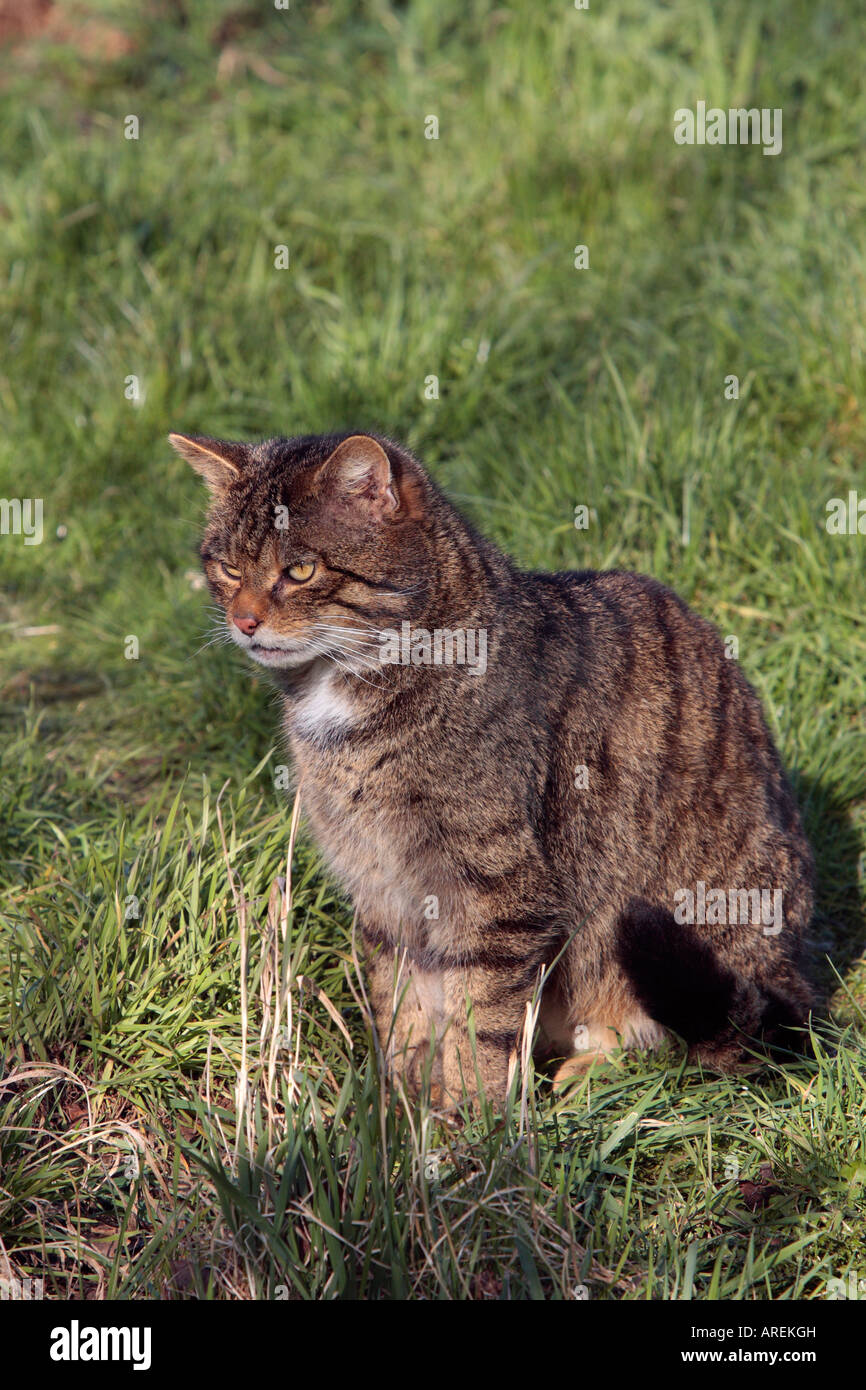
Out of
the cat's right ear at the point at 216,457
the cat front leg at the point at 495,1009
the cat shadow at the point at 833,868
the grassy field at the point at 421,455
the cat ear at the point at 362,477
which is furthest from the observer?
the cat shadow at the point at 833,868

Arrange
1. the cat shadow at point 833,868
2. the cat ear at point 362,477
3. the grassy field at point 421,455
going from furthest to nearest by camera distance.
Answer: the cat shadow at point 833,868, the cat ear at point 362,477, the grassy field at point 421,455

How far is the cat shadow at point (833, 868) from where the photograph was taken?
3627 millimetres

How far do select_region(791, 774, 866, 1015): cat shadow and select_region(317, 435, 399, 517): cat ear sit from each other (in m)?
1.62

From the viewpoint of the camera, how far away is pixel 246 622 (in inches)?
112

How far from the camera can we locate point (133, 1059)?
2.91 metres

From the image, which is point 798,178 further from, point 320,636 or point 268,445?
point 320,636

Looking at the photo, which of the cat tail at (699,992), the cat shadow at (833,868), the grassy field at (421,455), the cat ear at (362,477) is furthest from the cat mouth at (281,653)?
the cat shadow at (833,868)

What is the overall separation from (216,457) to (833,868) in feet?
6.77

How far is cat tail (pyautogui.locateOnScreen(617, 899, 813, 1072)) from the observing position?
9.20ft

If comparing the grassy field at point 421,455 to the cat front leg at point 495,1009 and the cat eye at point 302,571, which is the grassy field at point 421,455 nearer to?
the cat front leg at point 495,1009

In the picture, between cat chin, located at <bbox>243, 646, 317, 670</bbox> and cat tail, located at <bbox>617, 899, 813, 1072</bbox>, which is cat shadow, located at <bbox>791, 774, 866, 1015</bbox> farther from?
cat chin, located at <bbox>243, 646, 317, 670</bbox>

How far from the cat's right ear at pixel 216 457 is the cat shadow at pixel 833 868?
71.7 inches

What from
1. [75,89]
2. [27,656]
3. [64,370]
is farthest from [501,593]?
[75,89]

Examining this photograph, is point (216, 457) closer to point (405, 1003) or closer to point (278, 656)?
point (278, 656)
